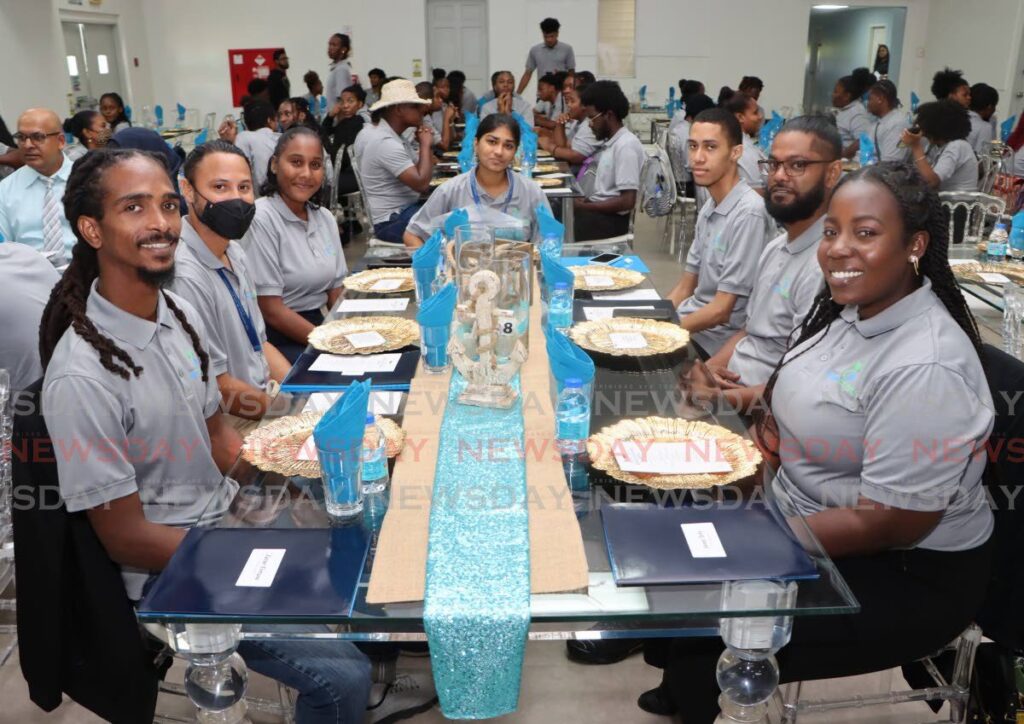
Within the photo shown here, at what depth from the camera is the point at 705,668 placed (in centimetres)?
154

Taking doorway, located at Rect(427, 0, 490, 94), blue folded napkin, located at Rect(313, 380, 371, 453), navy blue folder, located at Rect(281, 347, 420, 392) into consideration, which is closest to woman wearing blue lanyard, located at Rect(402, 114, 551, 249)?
navy blue folder, located at Rect(281, 347, 420, 392)

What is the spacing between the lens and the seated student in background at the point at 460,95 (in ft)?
27.6

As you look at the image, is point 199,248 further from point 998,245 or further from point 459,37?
point 459,37

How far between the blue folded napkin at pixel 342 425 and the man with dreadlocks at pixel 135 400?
290 mm

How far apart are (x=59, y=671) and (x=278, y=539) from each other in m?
0.48

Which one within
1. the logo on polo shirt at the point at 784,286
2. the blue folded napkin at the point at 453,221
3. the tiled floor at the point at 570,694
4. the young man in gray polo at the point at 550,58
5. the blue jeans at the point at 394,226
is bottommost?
the tiled floor at the point at 570,694

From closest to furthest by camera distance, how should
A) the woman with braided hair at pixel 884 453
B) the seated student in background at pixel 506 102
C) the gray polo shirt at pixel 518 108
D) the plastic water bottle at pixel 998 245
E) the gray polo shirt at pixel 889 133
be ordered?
the woman with braided hair at pixel 884 453, the plastic water bottle at pixel 998 245, the gray polo shirt at pixel 889 133, the seated student in background at pixel 506 102, the gray polo shirt at pixel 518 108

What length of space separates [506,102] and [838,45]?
7966 mm

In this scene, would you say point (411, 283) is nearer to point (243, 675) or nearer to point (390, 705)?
point (390, 705)

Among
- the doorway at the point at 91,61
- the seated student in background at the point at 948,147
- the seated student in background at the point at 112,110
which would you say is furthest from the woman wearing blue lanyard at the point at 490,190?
the doorway at the point at 91,61

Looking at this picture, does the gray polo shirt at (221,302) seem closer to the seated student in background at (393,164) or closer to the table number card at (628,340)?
the table number card at (628,340)

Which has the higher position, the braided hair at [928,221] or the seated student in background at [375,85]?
the seated student in background at [375,85]

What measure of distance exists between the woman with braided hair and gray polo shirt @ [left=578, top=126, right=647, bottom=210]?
3164mm

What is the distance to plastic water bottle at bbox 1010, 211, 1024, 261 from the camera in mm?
3158
